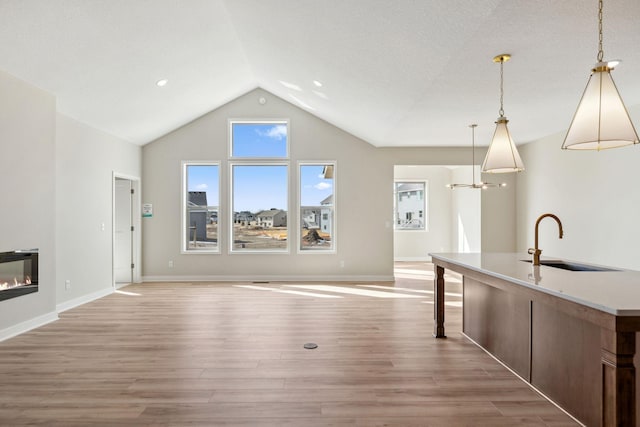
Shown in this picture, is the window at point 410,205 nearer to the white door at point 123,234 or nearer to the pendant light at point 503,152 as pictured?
the white door at point 123,234

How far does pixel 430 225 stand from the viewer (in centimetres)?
1051

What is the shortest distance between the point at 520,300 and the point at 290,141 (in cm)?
543

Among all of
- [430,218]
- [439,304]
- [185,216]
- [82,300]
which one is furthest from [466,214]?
[82,300]

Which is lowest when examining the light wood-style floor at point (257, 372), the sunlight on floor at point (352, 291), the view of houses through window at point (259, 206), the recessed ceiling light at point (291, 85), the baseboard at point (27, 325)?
the sunlight on floor at point (352, 291)

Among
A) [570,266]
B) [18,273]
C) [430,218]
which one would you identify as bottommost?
[18,273]

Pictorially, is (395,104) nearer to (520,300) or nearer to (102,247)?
(520,300)

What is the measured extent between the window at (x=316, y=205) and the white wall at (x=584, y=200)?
11.9ft

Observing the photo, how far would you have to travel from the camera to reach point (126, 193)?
7137 millimetres

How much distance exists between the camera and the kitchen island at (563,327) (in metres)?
1.50

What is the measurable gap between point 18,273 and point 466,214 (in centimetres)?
850

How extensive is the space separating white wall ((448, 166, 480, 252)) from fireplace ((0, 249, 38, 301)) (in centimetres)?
704

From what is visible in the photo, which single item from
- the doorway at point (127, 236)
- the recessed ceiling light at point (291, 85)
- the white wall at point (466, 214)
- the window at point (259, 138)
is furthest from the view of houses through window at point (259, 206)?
the white wall at point (466, 214)

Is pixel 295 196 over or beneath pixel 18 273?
over

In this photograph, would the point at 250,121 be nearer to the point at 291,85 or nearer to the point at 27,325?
the point at 291,85
